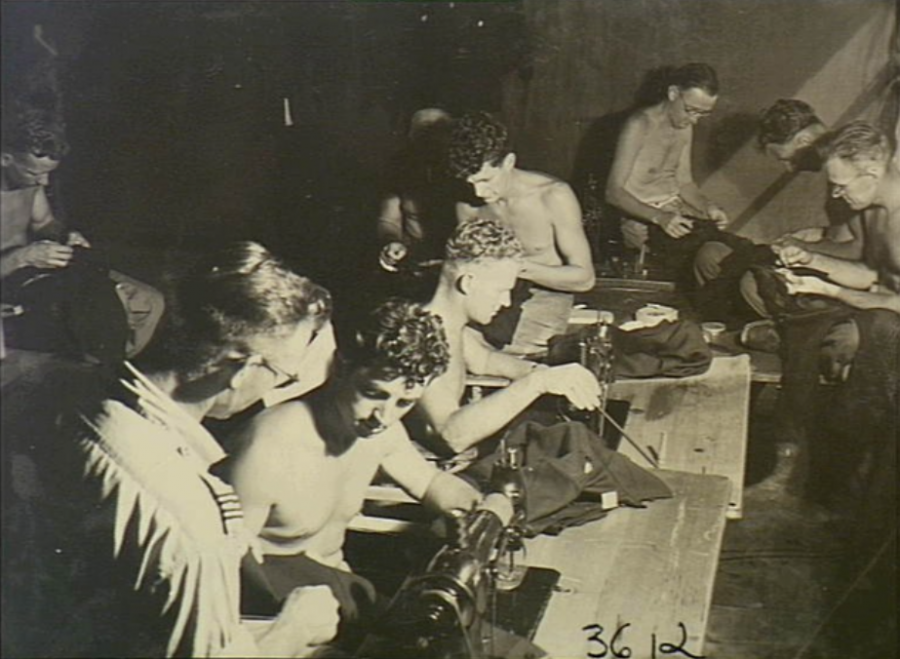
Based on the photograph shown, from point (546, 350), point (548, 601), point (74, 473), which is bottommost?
point (548, 601)

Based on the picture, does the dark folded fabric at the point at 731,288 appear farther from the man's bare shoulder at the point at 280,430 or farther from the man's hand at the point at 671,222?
the man's bare shoulder at the point at 280,430

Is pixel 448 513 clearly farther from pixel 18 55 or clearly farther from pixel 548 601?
pixel 18 55

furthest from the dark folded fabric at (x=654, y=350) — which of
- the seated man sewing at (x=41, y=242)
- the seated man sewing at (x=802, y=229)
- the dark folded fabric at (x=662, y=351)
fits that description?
the seated man sewing at (x=41, y=242)

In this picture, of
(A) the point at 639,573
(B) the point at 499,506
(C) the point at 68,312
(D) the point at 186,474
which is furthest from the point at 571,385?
(C) the point at 68,312

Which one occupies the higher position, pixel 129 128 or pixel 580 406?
pixel 129 128

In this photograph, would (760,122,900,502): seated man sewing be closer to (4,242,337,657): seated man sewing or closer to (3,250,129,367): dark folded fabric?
(4,242,337,657): seated man sewing

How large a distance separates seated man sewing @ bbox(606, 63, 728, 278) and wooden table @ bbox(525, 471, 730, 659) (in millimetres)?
429

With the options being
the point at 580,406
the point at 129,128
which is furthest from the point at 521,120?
the point at 129,128

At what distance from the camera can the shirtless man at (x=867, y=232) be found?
2.29 meters

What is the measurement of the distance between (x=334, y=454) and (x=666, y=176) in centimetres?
79

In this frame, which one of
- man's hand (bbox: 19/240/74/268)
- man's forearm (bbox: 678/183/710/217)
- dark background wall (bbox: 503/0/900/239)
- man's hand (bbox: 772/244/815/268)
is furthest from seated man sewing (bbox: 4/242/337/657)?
man's hand (bbox: 772/244/815/268)

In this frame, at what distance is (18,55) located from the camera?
2.31 meters

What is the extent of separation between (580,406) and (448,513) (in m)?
0.31

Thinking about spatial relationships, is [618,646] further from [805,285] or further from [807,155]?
[807,155]
